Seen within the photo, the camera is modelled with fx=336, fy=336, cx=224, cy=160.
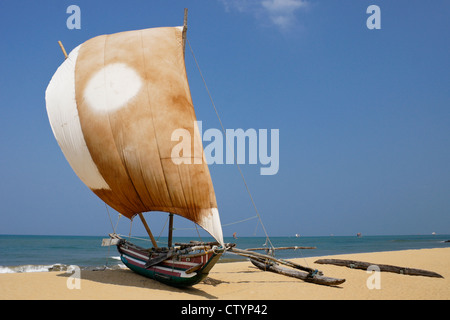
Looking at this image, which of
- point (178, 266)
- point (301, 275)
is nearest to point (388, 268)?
point (301, 275)

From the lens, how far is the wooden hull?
356 inches

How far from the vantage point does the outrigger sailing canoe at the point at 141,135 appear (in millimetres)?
9664

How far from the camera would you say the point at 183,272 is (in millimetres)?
9445

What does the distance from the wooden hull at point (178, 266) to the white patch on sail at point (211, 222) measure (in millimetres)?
583

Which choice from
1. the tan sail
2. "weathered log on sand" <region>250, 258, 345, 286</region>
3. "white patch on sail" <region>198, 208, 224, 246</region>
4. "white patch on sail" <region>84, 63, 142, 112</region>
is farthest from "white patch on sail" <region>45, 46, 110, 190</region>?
"weathered log on sand" <region>250, 258, 345, 286</region>

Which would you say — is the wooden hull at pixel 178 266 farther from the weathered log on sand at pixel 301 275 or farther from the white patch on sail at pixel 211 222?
the weathered log on sand at pixel 301 275

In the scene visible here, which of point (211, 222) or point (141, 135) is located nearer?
point (211, 222)

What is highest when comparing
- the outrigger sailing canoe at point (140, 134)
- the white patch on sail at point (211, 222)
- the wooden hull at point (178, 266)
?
the outrigger sailing canoe at point (140, 134)

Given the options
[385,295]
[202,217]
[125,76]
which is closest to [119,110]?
[125,76]

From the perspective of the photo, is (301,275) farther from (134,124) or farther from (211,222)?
(134,124)

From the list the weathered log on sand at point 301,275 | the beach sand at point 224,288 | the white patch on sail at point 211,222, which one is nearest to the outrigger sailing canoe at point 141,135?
the white patch on sail at point 211,222

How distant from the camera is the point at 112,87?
10805 mm

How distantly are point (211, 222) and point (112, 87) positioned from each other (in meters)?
5.39
